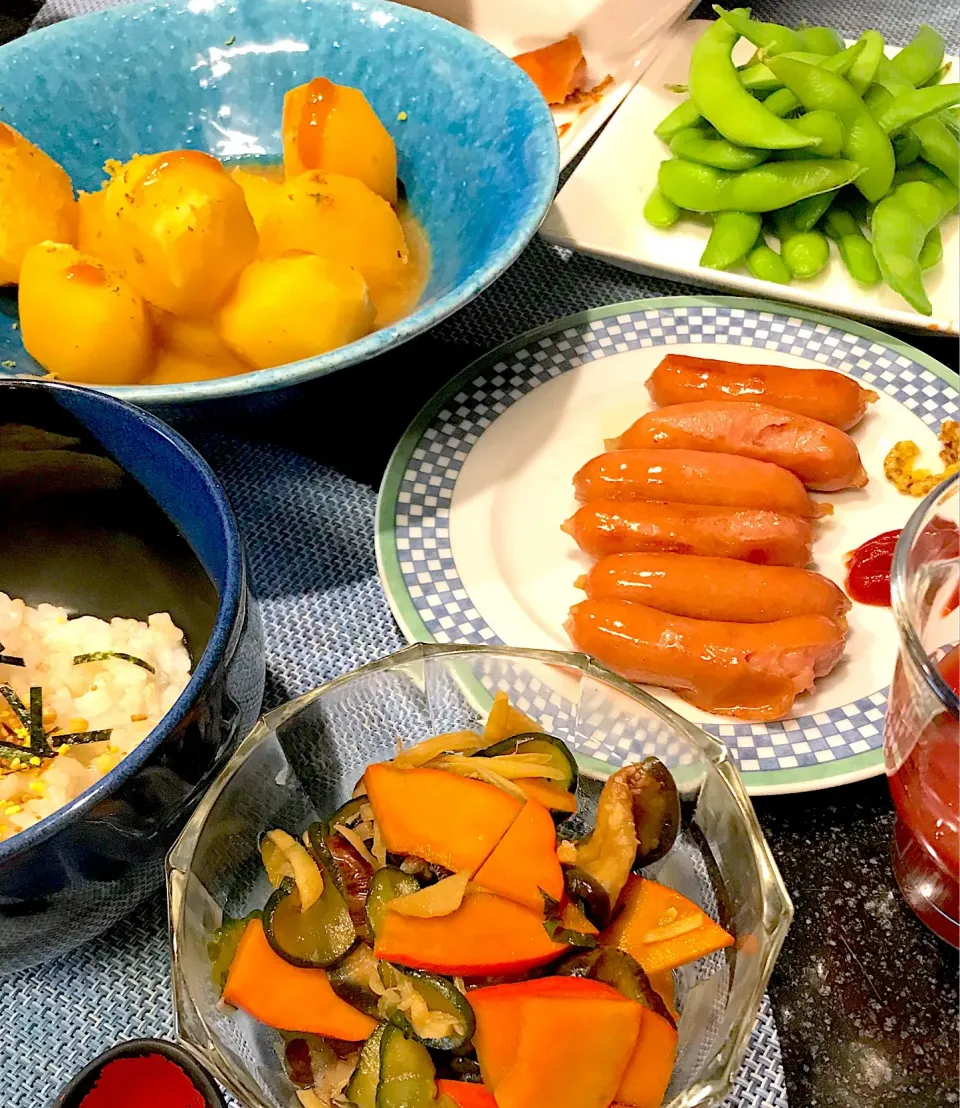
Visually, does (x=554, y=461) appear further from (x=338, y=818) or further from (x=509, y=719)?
(x=338, y=818)

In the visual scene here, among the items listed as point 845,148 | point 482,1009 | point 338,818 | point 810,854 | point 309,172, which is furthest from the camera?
point 845,148

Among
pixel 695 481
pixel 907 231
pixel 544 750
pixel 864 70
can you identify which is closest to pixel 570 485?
pixel 695 481

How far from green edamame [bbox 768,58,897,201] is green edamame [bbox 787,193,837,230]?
0.05m

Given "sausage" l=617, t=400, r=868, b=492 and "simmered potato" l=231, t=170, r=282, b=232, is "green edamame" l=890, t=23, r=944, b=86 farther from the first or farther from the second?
"simmered potato" l=231, t=170, r=282, b=232

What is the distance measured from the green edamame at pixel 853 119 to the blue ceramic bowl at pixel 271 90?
49 cm

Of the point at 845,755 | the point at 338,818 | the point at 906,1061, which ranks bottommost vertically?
the point at 906,1061

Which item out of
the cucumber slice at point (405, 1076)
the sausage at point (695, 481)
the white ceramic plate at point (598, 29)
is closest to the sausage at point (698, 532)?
the sausage at point (695, 481)

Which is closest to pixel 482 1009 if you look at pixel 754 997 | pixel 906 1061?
pixel 754 997

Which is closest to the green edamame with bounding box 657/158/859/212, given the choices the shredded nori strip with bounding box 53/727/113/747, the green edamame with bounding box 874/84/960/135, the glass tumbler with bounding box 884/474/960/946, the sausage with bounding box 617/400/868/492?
the green edamame with bounding box 874/84/960/135

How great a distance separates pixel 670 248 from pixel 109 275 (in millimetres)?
822

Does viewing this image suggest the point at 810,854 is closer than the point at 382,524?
Yes

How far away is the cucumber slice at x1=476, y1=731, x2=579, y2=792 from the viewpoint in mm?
798

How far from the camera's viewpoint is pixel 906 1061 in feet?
2.63

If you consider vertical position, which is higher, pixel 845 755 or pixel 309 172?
pixel 309 172
